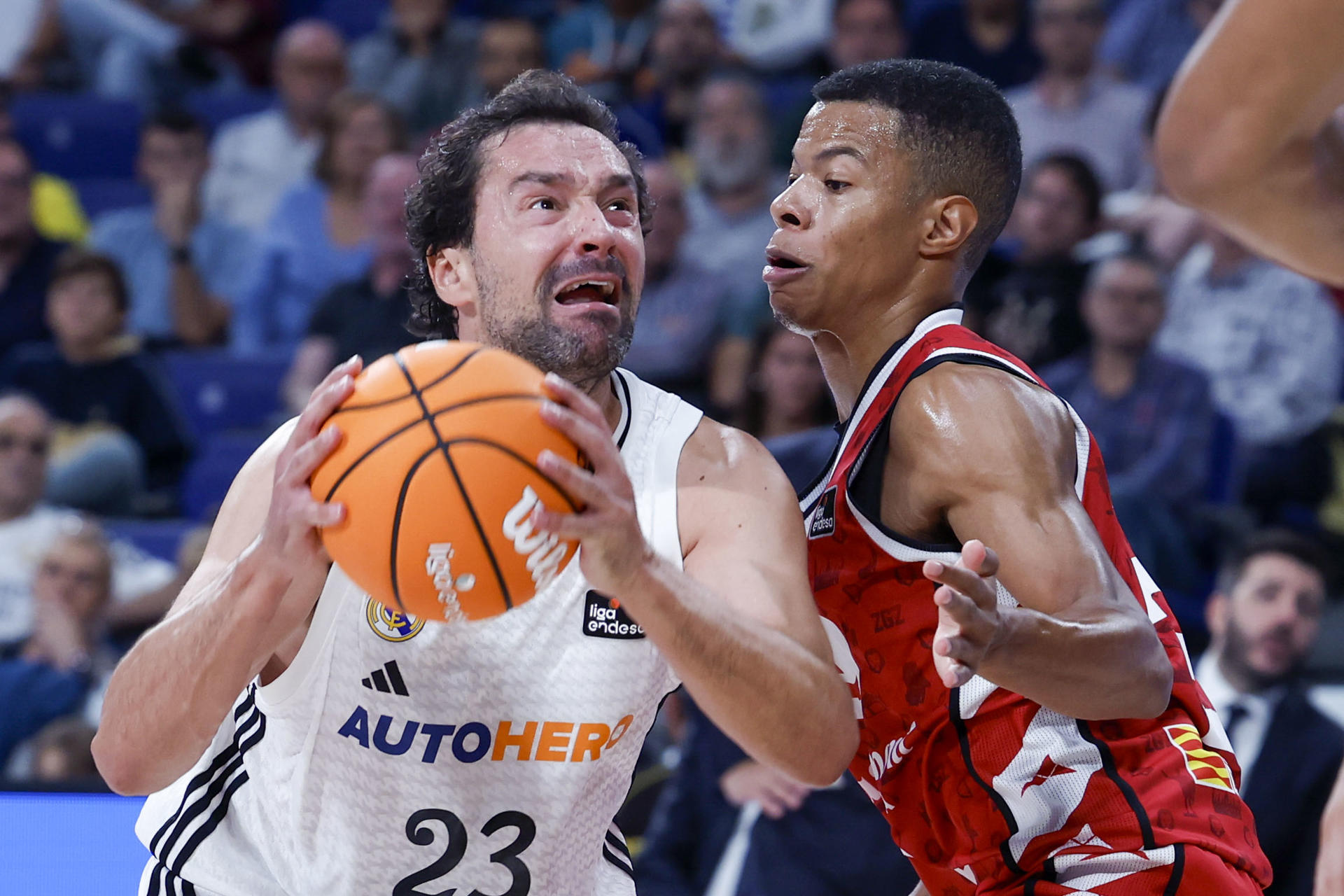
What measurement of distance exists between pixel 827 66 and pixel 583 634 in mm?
6301

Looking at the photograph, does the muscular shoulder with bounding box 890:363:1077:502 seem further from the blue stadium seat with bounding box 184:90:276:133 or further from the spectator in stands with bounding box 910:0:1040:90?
the blue stadium seat with bounding box 184:90:276:133

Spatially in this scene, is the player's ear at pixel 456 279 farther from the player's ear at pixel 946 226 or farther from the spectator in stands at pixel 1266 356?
the spectator in stands at pixel 1266 356

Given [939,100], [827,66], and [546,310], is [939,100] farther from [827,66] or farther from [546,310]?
[827,66]

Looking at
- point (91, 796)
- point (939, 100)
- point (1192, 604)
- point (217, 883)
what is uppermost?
point (939, 100)

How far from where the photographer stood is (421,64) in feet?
28.9

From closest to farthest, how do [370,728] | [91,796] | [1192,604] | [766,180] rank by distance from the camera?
[370,728] → [91,796] → [1192,604] → [766,180]

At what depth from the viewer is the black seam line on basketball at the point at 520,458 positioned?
86.4 inches

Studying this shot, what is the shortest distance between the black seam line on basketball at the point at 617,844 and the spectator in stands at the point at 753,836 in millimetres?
1492

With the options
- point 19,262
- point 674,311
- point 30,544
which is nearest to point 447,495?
point 30,544

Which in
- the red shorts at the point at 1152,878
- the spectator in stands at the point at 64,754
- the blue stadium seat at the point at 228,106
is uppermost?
the blue stadium seat at the point at 228,106

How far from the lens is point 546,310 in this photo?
2914 millimetres

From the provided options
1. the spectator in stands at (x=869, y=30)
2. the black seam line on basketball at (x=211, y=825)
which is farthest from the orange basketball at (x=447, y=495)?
the spectator in stands at (x=869, y=30)

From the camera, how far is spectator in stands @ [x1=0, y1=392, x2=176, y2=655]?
6.09m

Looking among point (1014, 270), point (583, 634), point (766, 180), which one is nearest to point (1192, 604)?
point (1014, 270)
